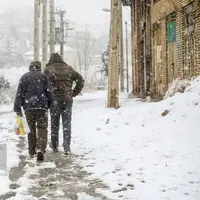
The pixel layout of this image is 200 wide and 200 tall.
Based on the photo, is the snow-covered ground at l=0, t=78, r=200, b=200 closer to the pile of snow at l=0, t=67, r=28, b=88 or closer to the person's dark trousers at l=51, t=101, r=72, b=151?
the person's dark trousers at l=51, t=101, r=72, b=151

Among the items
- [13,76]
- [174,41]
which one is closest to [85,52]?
[13,76]

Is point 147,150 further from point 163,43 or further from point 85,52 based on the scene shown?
point 85,52

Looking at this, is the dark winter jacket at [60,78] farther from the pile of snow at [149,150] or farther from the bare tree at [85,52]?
the bare tree at [85,52]

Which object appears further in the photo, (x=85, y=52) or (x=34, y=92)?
(x=85, y=52)

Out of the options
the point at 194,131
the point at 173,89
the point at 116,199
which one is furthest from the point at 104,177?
the point at 173,89

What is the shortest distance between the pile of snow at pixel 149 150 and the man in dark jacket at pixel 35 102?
38.2 inches

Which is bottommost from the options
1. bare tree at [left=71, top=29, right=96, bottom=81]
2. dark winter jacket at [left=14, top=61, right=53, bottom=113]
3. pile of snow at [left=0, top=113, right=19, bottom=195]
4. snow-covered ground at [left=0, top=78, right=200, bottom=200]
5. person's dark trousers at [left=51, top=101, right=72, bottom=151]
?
pile of snow at [left=0, top=113, right=19, bottom=195]

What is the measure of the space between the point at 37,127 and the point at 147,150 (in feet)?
6.80

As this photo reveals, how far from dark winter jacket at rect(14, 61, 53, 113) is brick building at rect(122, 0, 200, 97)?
22.9 feet

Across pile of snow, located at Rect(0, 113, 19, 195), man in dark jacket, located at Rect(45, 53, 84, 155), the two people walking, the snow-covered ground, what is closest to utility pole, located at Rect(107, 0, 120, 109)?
the snow-covered ground

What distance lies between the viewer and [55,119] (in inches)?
366

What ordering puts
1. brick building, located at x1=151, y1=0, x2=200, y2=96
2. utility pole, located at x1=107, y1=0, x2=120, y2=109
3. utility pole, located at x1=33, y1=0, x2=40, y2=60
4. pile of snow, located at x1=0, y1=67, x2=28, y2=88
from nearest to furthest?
brick building, located at x1=151, y1=0, x2=200, y2=96
utility pole, located at x1=107, y1=0, x2=120, y2=109
utility pole, located at x1=33, y1=0, x2=40, y2=60
pile of snow, located at x1=0, y1=67, x2=28, y2=88

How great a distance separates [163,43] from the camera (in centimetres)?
1861

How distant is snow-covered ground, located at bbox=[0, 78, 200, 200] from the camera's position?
20.1 feet
